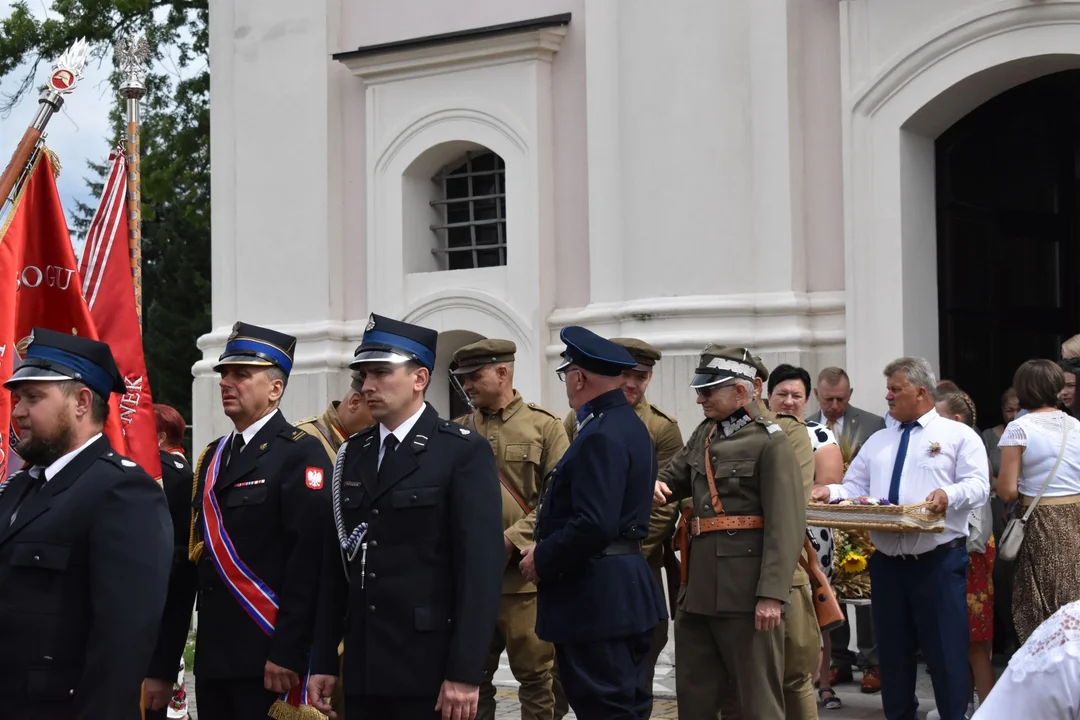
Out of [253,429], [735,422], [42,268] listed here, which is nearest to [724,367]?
[735,422]

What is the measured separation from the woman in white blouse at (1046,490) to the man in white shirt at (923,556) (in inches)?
11.9

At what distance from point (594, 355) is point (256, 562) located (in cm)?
160

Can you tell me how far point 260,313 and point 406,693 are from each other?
8642mm

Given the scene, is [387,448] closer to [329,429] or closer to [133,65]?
[329,429]

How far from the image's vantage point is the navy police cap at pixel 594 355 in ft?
21.6

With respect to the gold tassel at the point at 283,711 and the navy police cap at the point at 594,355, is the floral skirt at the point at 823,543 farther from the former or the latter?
the gold tassel at the point at 283,711

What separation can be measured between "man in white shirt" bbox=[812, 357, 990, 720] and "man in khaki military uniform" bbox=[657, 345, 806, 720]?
42.7 inches

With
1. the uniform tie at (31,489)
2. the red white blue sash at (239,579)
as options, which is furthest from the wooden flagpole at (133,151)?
the uniform tie at (31,489)

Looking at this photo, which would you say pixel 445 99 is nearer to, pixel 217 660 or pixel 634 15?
pixel 634 15

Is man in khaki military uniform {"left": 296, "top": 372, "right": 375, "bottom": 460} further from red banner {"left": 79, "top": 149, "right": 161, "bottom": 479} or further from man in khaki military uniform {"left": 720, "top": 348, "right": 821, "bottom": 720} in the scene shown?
man in khaki military uniform {"left": 720, "top": 348, "right": 821, "bottom": 720}

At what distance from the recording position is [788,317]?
1117 cm

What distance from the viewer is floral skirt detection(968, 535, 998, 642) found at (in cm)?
863

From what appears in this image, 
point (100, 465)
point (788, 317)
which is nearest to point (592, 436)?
point (100, 465)

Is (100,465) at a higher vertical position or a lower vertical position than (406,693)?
higher
